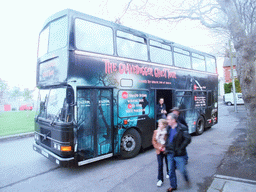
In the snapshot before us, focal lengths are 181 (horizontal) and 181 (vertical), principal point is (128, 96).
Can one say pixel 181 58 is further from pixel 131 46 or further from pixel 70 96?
pixel 70 96

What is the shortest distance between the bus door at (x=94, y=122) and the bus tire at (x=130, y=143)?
0.57 m

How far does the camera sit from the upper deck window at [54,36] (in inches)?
188

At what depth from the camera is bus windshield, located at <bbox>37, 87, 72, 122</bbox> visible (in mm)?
4477

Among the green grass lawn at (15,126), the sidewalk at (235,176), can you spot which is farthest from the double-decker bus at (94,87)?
the green grass lawn at (15,126)

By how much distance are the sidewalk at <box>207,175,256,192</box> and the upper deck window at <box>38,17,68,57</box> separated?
4.77m

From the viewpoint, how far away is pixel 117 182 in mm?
4246

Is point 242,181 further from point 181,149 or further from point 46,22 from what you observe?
point 46,22

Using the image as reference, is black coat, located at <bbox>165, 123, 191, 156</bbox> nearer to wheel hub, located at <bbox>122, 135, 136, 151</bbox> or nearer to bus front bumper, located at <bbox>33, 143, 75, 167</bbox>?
wheel hub, located at <bbox>122, 135, 136, 151</bbox>

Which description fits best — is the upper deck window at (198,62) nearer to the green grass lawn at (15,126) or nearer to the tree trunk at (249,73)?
the tree trunk at (249,73)

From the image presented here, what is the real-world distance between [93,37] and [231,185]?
4.85 m

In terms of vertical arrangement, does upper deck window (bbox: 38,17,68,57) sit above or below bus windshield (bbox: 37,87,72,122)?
above

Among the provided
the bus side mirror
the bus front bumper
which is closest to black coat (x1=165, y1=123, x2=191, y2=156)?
the bus front bumper

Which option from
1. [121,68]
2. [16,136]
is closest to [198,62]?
[121,68]

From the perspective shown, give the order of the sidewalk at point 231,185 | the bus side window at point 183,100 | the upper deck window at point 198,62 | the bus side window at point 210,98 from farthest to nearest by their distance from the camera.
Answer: the bus side window at point 210,98 < the upper deck window at point 198,62 < the bus side window at point 183,100 < the sidewalk at point 231,185
